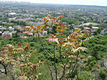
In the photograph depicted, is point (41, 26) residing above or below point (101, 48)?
above

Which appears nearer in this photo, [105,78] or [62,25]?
[62,25]

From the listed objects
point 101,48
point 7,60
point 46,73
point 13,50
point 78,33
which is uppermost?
point 78,33

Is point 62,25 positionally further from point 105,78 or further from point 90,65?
point 90,65

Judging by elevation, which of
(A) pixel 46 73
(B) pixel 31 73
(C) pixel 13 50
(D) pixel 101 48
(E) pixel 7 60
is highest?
(C) pixel 13 50

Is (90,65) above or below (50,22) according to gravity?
below

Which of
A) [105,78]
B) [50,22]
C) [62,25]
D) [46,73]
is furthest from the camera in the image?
[105,78]

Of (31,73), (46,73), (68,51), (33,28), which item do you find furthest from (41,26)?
(46,73)

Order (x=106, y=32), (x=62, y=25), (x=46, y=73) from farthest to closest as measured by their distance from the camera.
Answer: (x=106, y=32)
(x=46, y=73)
(x=62, y=25)

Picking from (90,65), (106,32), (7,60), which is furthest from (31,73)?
(106,32)

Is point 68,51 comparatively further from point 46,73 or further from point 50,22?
point 46,73
